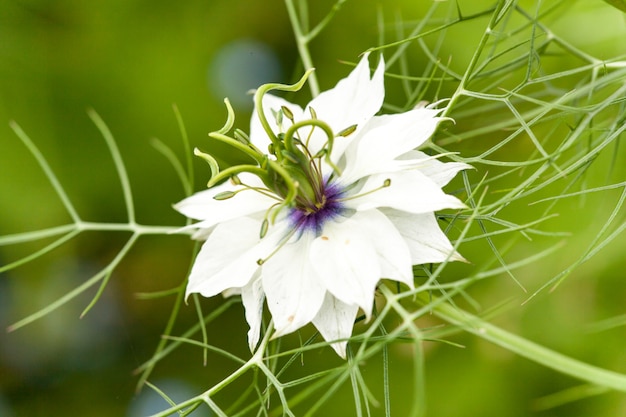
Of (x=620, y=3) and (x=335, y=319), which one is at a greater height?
(x=620, y=3)

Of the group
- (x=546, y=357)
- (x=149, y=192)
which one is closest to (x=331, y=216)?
(x=546, y=357)

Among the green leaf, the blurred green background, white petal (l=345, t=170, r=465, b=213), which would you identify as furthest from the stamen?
the blurred green background

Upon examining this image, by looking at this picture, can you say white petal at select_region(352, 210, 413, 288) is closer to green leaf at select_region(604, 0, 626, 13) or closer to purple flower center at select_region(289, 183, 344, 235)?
purple flower center at select_region(289, 183, 344, 235)

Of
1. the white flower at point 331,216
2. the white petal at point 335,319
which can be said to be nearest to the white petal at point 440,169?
the white flower at point 331,216

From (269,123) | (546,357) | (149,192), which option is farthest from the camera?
(149,192)

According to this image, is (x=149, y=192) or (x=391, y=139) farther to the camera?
(x=149, y=192)

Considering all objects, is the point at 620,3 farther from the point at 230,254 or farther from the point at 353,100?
the point at 230,254

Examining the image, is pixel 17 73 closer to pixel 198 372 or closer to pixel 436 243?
pixel 198 372
